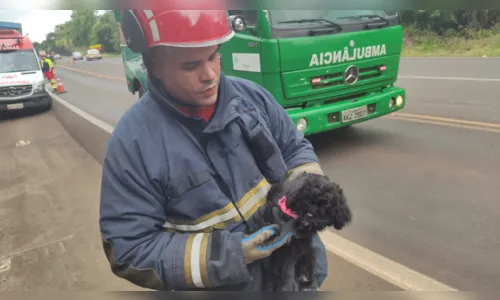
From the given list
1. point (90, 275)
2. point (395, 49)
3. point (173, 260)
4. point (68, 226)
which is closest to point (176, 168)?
point (173, 260)

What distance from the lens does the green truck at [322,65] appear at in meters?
4.29

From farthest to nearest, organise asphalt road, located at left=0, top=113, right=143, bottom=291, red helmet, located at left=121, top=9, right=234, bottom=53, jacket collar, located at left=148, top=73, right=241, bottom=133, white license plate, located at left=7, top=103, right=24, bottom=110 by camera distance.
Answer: white license plate, located at left=7, top=103, right=24, bottom=110 → asphalt road, located at left=0, top=113, right=143, bottom=291 → jacket collar, located at left=148, top=73, right=241, bottom=133 → red helmet, located at left=121, top=9, right=234, bottom=53

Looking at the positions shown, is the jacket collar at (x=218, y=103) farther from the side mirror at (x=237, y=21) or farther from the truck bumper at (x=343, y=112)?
the truck bumper at (x=343, y=112)

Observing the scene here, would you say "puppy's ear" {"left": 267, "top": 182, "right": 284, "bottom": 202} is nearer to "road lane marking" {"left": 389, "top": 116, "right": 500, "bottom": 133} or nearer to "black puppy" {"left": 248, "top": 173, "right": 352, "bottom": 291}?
"black puppy" {"left": 248, "top": 173, "right": 352, "bottom": 291}

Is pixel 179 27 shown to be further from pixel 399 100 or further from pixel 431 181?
pixel 399 100

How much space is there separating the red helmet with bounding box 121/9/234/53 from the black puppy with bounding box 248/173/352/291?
371 mm

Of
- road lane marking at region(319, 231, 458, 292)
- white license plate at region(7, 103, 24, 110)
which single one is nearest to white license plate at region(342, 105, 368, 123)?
road lane marking at region(319, 231, 458, 292)

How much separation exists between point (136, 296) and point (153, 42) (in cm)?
51

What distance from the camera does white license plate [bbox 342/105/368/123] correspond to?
15.8 feet

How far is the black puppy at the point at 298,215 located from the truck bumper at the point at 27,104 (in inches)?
439

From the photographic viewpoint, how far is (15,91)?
10805 millimetres

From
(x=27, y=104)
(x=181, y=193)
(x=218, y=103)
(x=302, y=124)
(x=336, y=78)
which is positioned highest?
(x=218, y=103)

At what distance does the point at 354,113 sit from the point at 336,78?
47 cm

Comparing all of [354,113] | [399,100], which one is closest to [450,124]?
[399,100]
